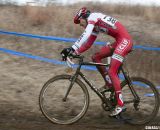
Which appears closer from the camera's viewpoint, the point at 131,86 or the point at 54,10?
the point at 131,86

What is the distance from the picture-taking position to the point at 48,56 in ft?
46.8

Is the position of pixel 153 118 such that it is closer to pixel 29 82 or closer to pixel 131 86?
pixel 131 86

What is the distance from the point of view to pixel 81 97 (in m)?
8.88

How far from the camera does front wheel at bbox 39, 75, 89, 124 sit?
8.71 m

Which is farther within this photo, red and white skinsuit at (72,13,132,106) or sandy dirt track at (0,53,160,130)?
sandy dirt track at (0,53,160,130)

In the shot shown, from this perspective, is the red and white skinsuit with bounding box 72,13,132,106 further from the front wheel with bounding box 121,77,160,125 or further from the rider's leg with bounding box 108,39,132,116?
the front wheel with bounding box 121,77,160,125

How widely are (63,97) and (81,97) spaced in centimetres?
32

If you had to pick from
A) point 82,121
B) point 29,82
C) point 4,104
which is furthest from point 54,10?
point 82,121

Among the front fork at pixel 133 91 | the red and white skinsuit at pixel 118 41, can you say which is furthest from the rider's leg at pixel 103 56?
the front fork at pixel 133 91

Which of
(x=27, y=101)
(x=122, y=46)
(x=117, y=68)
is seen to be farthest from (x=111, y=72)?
(x=27, y=101)

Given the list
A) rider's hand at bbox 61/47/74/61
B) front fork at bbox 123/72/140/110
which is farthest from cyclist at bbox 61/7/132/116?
front fork at bbox 123/72/140/110

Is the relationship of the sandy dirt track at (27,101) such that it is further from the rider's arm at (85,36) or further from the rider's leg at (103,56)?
the rider's arm at (85,36)

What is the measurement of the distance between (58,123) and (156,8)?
11.8 m

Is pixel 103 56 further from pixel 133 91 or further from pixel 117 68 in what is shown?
pixel 133 91
